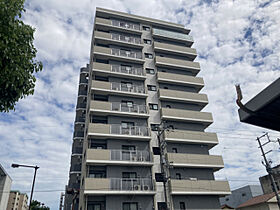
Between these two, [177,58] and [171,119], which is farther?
[177,58]

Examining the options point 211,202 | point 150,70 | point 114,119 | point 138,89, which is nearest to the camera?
point 211,202

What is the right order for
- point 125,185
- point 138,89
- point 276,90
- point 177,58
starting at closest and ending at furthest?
point 276,90 → point 125,185 → point 138,89 → point 177,58

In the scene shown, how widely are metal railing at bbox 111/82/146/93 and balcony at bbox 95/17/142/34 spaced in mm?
10094

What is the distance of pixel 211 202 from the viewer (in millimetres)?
24281

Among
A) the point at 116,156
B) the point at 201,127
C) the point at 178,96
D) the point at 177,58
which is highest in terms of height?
the point at 177,58

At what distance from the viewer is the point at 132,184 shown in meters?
22.2

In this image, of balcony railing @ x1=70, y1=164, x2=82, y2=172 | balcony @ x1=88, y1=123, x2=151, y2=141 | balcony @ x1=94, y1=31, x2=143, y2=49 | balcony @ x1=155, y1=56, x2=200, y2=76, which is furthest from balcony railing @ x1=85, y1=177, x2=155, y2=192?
balcony @ x1=94, y1=31, x2=143, y2=49

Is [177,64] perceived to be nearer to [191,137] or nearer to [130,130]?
[191,137]

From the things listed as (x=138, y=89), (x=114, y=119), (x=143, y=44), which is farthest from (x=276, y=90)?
(x=143, y=44)

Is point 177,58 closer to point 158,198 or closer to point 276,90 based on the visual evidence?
point 158,198

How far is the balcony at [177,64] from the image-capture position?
105ft

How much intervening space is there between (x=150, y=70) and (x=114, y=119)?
9932 millimetres

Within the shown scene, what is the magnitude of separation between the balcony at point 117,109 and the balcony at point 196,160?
19.4ft

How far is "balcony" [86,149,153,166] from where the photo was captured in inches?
872
